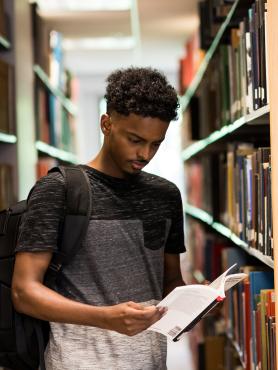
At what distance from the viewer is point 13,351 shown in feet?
5.45

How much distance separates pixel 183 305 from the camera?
1.42 metres

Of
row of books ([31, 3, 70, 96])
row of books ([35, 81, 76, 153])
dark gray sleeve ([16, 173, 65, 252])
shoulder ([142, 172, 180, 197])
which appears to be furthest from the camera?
row of books ([35, 81, 76, 153])

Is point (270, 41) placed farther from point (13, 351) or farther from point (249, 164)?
point (13, 351)

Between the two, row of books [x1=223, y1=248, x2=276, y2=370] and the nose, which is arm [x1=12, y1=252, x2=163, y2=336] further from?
row of books [x1=223, y1=248, x2=276, y2=370]

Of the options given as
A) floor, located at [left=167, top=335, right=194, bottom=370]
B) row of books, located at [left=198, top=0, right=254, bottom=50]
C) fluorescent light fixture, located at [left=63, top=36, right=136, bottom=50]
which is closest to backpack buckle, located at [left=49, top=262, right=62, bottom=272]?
row of books, located at [left=198, top=0, right=254, bottom=50]

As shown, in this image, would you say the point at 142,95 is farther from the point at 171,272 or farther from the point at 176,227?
the point at 171,272

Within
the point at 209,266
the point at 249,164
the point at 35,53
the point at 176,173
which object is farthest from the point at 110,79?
the point at 176,173

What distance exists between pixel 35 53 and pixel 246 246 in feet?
8.04

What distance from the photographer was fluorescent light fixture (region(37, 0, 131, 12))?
4750 mm

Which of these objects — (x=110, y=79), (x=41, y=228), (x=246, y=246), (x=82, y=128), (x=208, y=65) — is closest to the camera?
(x=41, y=228)

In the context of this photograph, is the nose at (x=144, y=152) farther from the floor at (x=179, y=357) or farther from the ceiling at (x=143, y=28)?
the ceiling at (x=143, y=28)

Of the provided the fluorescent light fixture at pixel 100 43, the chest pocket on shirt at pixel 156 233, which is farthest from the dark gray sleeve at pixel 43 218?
the fluorescent light fixture at pixel 100 43

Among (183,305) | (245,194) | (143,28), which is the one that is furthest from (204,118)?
(183,305)

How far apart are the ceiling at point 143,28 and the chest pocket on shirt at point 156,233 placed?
328 centimetres
